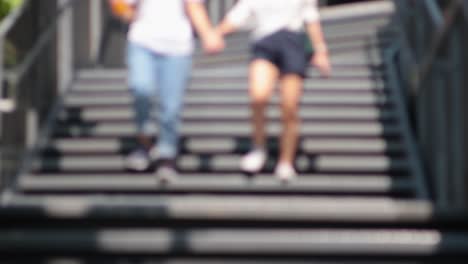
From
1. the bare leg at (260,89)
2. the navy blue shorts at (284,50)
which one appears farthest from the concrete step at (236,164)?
the navy blue shorts at (284,50)

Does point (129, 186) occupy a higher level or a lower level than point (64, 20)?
lower

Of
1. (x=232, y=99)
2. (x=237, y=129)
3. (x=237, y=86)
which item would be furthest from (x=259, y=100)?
(x=237, y=86)

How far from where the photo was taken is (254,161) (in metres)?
6.22

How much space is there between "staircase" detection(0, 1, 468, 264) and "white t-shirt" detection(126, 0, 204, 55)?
2.42 feet

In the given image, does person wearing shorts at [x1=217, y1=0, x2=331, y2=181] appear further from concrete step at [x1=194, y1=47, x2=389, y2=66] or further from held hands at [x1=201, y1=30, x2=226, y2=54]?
concrete step at [x1=194, y1=47, x2=389, y2=66]

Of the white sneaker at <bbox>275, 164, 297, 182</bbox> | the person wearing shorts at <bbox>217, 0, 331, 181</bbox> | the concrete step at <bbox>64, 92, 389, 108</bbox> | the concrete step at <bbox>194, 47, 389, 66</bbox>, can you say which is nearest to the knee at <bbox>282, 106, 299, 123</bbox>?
the person wearing shorts at <bbox>217, 0, 331, 181</bbox>

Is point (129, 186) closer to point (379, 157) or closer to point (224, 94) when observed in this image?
point (379, 157)

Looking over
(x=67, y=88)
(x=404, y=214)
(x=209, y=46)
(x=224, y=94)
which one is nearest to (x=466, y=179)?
(x=404, y=214)

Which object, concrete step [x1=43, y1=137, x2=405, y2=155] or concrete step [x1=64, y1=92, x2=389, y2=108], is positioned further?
concrete step [x1=64, y1=92, x2=389, y2=108]

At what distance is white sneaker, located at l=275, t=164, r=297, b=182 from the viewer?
239 inches

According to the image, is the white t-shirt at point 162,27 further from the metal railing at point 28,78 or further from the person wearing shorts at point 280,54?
the metal railing at point 28,78

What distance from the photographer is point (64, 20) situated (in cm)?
823

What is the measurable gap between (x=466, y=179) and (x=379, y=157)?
151 cm

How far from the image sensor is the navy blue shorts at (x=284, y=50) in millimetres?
6062
